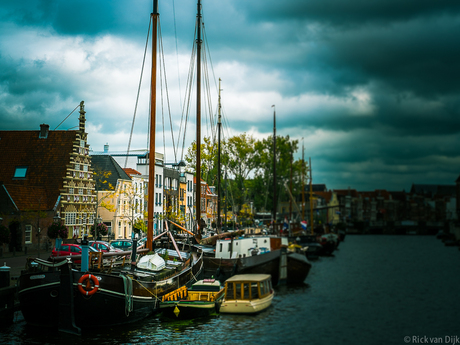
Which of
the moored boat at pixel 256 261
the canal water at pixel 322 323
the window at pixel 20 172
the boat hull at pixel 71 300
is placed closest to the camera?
the boat hull at pixel 71 300

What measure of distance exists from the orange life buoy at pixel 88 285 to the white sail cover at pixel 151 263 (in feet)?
15.7

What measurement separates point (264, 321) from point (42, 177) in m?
40.0

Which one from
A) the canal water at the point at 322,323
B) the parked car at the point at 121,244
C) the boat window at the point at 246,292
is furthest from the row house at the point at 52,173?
the boat window at the point at 246,292

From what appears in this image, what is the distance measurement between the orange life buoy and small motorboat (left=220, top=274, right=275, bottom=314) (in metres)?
7.88

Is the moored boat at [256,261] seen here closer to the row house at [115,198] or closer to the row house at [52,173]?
the row house at [52,173]

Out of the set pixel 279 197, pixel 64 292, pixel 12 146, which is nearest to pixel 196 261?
pixel 64 292

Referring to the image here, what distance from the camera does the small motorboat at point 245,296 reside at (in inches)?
966

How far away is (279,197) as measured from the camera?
318ft

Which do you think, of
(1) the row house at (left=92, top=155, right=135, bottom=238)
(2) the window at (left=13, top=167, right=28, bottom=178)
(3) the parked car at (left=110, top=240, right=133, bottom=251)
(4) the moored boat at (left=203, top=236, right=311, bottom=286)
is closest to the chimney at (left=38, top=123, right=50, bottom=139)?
(2) the window at (left=13, top=167, right=28, bottom=178)

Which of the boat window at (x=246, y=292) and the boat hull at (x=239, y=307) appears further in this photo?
the boat window at (x=246, y=292)

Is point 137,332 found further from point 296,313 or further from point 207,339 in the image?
point 296,313

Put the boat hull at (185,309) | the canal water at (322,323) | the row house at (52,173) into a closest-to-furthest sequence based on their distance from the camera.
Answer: the canal water at (322,323), the boat hull at (185,309), the row house at (52,173)

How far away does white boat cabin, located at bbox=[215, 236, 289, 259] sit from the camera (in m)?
38.0

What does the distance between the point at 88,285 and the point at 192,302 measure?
593cm
